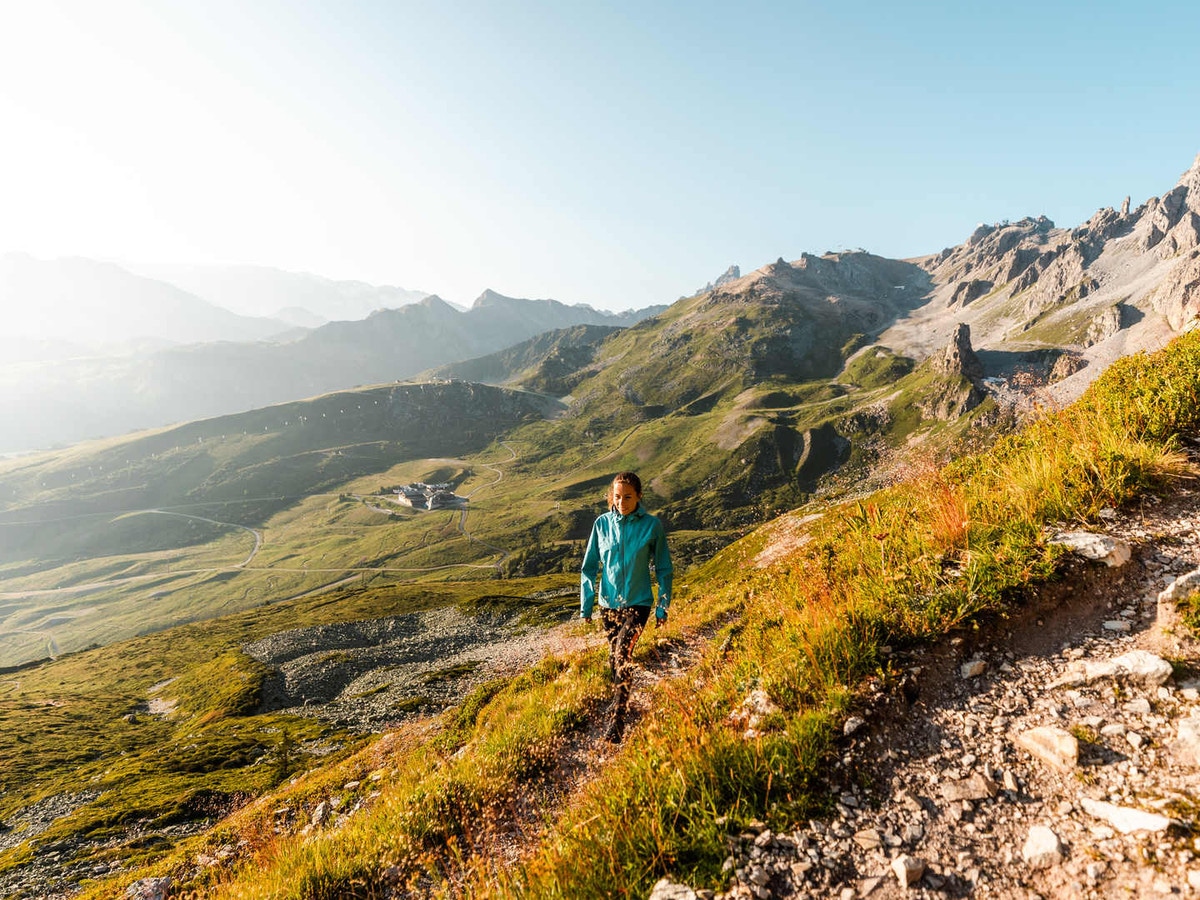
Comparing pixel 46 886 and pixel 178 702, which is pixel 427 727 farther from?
pixel 178 702

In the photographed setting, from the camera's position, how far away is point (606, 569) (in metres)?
8.73

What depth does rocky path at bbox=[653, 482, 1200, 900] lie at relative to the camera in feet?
11.6

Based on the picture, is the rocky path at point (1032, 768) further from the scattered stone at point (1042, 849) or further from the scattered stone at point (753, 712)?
the scattered stone at point (753, 712)

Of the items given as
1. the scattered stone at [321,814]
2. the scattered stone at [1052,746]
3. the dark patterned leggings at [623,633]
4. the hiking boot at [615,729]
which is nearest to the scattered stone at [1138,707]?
the scattered stone at [1052,746]

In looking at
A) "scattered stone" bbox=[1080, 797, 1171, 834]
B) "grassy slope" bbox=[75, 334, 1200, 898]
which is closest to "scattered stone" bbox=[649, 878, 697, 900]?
"grassy slope" bbox=[75, 334, 1200, 898]

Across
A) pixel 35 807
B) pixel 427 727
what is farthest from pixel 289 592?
pixel 427 727

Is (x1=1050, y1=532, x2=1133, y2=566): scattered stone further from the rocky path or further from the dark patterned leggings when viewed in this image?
the dark patterned leggings

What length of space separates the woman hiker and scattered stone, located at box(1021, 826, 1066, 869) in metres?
5.03

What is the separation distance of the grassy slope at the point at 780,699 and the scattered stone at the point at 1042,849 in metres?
1.46

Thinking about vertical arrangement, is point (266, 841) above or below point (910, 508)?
below

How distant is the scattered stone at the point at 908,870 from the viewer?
3.68 m

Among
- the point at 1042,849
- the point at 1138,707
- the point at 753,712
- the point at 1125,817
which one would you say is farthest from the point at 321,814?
the point at 1138,707

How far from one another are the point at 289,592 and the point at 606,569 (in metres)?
209

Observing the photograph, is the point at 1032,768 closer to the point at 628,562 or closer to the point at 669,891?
the point at 669,891
